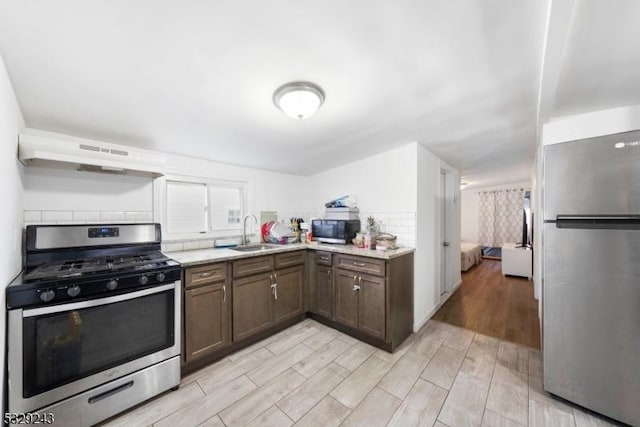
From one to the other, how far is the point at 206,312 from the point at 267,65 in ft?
6.34

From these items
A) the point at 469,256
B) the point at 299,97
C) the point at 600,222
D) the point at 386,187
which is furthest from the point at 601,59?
the point at 469,256

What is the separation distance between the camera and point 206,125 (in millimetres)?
1913

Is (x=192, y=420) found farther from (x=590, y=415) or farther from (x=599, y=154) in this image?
(x=599, y=154)

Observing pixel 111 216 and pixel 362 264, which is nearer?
pixel 111 216

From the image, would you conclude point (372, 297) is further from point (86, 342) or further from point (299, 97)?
point (86, 342)

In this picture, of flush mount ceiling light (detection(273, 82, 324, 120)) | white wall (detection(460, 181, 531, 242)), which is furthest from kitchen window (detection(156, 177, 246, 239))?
white wall (detection(460, 181, 531, 242))

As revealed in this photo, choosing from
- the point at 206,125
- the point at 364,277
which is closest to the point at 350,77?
the point at 206,125

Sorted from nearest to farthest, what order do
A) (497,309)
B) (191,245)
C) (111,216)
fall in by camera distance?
(111,216)
(191,245)
(497,309)

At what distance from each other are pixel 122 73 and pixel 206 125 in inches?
26.4

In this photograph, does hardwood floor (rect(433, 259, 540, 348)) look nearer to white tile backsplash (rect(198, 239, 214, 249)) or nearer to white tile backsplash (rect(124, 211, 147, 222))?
white tile backsplash (rect(198, 239, 214, 249))

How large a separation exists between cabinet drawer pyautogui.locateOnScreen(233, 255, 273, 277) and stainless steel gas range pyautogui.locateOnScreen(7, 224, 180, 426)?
0.55 metres

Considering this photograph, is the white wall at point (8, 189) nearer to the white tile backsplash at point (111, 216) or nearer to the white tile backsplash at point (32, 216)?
the white tile backsplash at point (32, 216)

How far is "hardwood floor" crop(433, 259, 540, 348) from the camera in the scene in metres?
2.57

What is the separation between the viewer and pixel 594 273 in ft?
4.79
